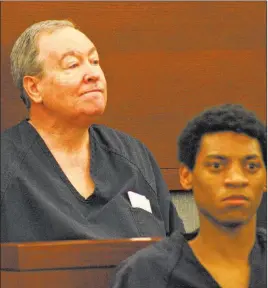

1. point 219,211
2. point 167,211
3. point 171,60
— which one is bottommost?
point 167,211

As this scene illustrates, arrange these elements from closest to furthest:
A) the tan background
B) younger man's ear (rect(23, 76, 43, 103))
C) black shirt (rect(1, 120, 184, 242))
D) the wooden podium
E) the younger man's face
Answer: the younger man's face, the wooden podium, black shirt (rect(1, 120, 184, 242)), younger man's ear (rect(23, 76, 43, 103)), the tan background

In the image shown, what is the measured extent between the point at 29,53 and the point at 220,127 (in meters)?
0.53

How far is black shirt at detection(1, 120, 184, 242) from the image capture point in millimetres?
1232

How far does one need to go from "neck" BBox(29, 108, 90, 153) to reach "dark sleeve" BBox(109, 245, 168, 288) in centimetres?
42

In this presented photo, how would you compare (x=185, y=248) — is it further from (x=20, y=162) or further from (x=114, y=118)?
(x=114, y=118)

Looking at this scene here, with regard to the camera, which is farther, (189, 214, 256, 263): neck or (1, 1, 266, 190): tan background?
(1, 1, 266, 190): tan background

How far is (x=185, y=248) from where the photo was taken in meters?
0.92

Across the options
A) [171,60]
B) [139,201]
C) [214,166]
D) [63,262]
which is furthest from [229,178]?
[171,60]

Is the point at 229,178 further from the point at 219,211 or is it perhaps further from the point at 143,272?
the point at 143,272

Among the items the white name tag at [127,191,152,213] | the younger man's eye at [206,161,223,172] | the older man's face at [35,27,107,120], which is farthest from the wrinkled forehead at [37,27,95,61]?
the younger man's eye at [206,161,223,172]

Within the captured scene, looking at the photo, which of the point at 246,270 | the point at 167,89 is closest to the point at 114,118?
the point at 167,89

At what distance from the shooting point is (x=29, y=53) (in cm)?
135

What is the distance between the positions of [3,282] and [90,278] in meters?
0.10

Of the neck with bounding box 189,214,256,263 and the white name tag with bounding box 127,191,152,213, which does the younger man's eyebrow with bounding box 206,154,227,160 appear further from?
the white name tag with bounding box 127,191,152,213
